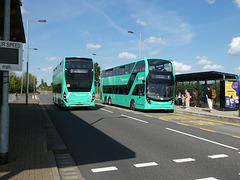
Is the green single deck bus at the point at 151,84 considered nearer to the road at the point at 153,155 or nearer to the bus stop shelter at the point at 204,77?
the bus stop shelter at the point at 204,77

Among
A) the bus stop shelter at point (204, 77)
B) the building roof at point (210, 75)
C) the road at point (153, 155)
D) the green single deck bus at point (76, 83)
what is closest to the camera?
the road at point (153, 155)

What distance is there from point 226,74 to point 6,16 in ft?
55.3

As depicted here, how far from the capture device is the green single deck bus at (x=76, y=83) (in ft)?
55.0

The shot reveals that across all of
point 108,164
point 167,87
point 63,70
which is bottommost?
point 108,164

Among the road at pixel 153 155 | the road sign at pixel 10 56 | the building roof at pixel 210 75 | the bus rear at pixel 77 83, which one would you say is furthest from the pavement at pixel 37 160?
the building roof at pixel 210 75

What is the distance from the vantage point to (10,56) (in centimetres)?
466

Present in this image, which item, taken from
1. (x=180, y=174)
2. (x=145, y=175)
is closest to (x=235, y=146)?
(x=180, y=174)

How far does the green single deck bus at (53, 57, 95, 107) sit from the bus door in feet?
10.9

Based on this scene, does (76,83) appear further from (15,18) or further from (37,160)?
(37,160)

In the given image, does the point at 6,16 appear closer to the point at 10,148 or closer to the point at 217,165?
the point at 10,148

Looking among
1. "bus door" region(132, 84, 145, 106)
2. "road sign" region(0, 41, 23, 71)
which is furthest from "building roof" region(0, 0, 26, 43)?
"bus door" region(132, 84, 145, 106)

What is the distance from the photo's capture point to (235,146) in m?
6.84

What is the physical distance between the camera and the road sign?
180 inches

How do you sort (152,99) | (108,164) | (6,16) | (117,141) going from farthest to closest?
(152,99)
(117,141)
(108,164)
(6,16)
